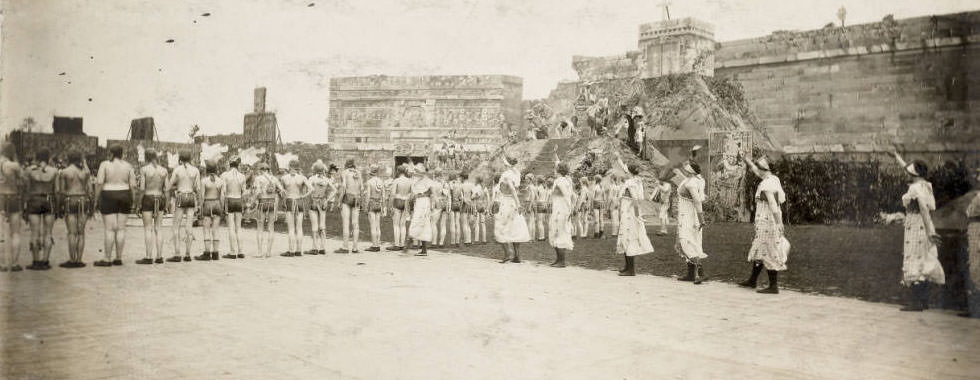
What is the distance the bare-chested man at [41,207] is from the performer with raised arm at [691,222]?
8445 mm

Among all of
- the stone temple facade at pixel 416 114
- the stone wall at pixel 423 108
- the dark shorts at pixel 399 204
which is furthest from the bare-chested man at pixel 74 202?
the stone wall at pixel 423 108

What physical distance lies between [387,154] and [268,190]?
3359cm

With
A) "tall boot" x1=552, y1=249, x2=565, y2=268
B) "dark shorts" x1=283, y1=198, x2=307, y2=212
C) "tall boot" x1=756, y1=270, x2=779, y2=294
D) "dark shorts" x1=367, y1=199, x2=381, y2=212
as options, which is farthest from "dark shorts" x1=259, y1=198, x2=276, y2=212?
"tall boot" x1=756, y1=270, x2=779, y2=294

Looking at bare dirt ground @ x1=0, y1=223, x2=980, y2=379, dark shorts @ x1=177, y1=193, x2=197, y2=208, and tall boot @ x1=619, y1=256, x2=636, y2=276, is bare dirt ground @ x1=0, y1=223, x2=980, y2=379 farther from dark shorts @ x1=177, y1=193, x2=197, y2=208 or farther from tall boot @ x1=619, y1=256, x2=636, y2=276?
dark shorts @ x1=177, y1=193, x2=197, y2=208

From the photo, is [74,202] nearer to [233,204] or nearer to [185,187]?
[185,187]

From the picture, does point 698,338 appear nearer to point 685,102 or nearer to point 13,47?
point 13,47

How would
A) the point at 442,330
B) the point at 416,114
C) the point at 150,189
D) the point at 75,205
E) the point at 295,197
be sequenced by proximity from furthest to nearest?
1. the point at 416,114
2. the point at 295,197
3. the point at 150,189
4. the point at 75,205
5. the point at 442,330

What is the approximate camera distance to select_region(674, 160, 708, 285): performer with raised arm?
9.83 m

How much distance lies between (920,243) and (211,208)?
31.1 ft

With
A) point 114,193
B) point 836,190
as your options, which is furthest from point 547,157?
point 114,193

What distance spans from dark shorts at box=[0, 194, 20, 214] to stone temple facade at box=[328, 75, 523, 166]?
35.0 metres

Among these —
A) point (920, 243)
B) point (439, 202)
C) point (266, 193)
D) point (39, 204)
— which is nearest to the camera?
point (920, 243)

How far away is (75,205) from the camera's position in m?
9.74

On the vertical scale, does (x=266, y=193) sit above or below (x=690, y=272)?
above
